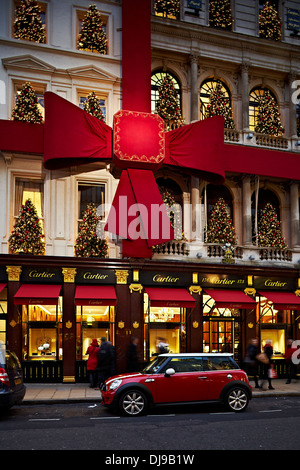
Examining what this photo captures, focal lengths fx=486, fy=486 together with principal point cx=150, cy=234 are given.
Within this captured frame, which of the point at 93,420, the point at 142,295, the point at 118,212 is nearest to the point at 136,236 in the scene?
the point at 118,212

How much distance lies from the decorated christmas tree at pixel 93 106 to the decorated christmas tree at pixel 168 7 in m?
5.28

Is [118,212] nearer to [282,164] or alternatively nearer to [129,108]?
[129,108]

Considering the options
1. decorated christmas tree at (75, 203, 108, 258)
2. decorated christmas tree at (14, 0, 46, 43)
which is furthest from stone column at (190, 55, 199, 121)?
decorated christmas tree at (75, 203, 108, 258)

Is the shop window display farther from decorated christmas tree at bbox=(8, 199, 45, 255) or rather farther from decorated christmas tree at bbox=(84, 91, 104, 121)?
decorated christmas tree at bbox=(84, 91, 104, 121)

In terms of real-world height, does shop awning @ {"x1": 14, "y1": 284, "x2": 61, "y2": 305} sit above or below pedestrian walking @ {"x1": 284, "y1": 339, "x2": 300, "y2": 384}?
above

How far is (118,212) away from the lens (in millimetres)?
18703

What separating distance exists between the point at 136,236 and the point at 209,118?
5949 mm

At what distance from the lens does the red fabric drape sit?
18359 millimetres

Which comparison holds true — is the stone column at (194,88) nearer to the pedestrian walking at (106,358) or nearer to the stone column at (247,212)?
the stone column at (247,212)

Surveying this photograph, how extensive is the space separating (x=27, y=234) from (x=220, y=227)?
8.13 meters

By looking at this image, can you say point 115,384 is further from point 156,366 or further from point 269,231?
point 269,231

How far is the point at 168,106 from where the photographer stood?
20953 mm

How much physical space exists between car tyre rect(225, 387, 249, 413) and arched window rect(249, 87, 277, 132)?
1397 centimetres

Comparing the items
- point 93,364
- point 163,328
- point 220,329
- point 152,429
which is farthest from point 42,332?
point 152,429
